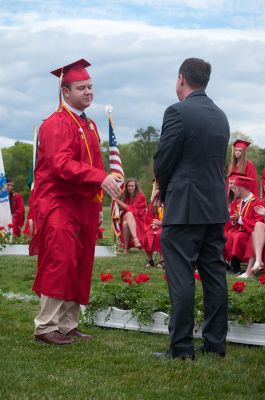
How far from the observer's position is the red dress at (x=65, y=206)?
247 inches

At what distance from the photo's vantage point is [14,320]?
758 centimetres

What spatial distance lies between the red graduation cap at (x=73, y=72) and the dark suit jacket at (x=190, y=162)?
1334 millimetres

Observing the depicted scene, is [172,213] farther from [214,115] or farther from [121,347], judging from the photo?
[121,347]

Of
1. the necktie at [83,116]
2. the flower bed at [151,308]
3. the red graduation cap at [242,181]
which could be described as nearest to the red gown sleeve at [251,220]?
the red graduation cap at [242,181]

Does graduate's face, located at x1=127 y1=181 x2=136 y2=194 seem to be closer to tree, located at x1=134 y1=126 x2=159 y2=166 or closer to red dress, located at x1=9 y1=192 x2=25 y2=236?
red dress, located at x1=9 y1=192 x2=25 y2=236

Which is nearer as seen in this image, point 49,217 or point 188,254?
point 188,254

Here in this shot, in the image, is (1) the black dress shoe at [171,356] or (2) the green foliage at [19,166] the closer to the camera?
(1) the black dress shoe at [171,356]

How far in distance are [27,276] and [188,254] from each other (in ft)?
20.3

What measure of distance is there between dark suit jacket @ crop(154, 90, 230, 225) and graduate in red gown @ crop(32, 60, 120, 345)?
687mm

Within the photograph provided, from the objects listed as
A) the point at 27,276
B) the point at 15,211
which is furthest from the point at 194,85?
the point at 15,211

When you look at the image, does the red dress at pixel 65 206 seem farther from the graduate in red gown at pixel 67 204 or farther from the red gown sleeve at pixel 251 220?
the red gown sleeve at pixel 251 220

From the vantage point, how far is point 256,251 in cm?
1142

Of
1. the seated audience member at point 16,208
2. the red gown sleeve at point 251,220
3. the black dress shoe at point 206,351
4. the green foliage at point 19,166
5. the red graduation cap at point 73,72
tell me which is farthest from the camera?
the green foliage at point 19,166

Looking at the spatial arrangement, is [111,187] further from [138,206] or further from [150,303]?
[138,206]
